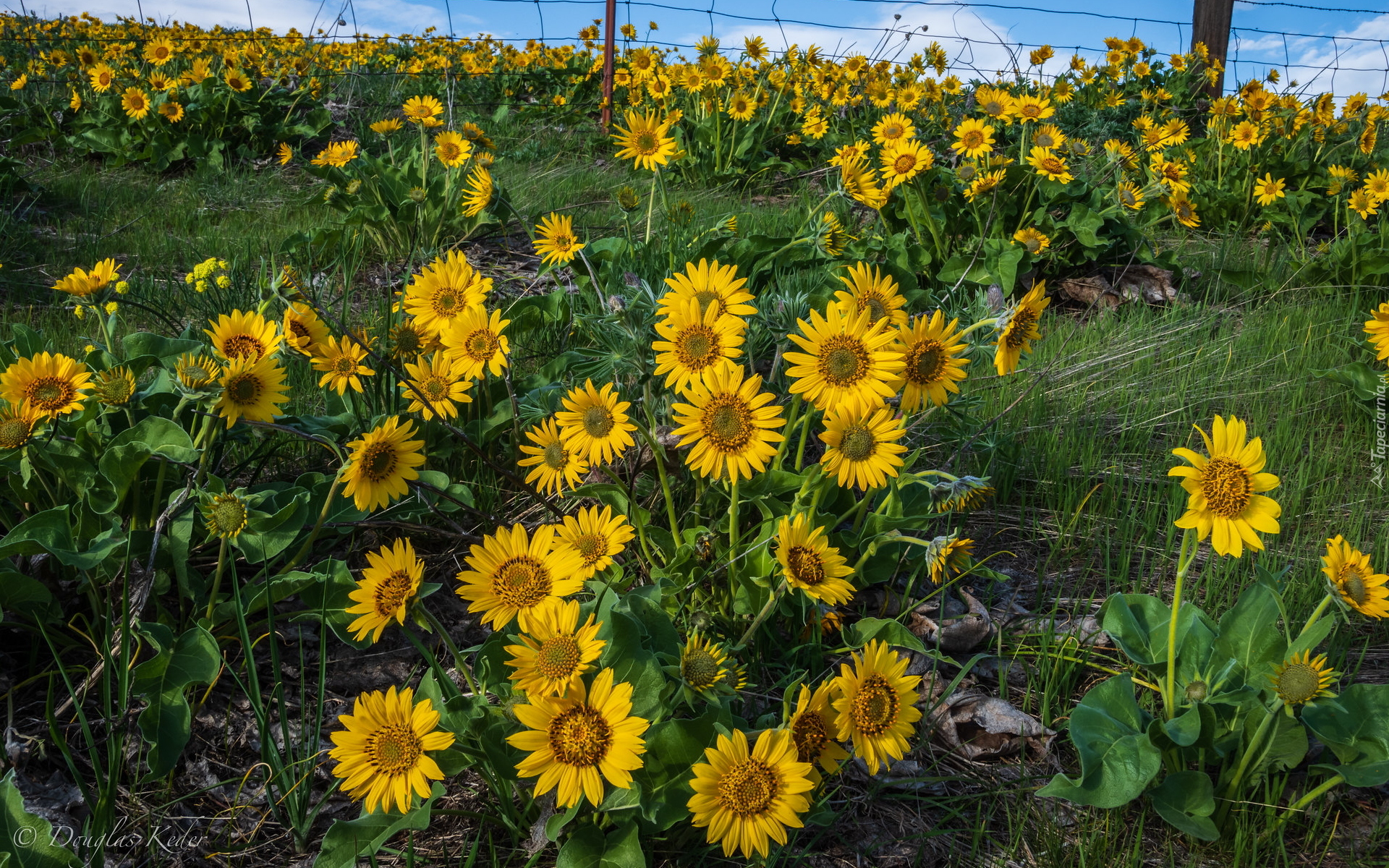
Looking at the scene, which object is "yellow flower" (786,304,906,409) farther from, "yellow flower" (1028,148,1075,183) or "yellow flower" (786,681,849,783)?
"yellow flower" (1028,148,1075,183)

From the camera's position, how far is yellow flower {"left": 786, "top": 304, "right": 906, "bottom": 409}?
146 centimetres

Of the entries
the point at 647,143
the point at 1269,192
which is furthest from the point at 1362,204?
the point at 647,143

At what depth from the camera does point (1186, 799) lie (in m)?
→ 1.41

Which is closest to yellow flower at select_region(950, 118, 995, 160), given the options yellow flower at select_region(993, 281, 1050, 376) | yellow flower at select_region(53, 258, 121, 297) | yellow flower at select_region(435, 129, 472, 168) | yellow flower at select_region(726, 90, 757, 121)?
yellow flower at select_region(726, 90, 757, 121)

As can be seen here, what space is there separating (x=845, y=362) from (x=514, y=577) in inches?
26.0

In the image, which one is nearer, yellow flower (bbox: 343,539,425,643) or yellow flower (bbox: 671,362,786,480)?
yellow flower (bbox: 343,539,425,643)

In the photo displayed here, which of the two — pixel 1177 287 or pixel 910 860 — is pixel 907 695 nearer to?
pixel 910 860

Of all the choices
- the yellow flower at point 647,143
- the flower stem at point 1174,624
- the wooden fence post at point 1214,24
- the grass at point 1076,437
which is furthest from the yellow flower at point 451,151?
the wooden fence post at point 1214,24

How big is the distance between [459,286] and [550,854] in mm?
1193

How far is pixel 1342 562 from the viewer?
1.36 metres

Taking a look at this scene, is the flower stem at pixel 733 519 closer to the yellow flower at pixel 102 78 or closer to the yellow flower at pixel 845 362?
the yellow flower at pixel 845 362

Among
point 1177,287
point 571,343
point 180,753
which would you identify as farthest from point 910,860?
point 1177,287

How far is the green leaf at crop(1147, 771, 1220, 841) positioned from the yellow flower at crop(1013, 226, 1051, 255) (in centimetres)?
261

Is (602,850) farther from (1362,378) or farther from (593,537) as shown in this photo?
(1362,378)
